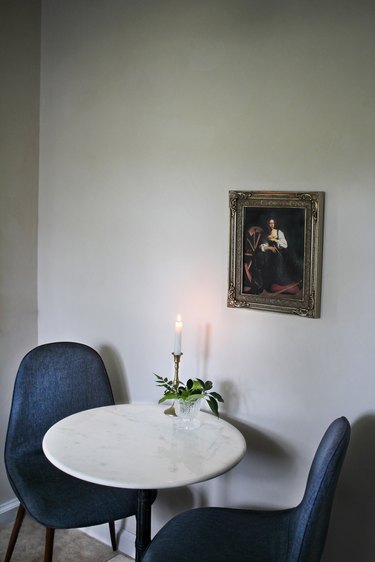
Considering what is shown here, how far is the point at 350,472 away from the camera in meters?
2.09

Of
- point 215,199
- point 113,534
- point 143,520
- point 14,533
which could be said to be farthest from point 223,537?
point 215,199

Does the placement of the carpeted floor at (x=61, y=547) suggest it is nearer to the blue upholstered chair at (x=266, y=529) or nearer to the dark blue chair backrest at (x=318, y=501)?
the blue upholstered chair at (x=266, y=529)

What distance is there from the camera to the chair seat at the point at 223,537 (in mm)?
1861

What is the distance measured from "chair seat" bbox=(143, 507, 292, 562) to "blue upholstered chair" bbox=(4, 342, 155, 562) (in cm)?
34

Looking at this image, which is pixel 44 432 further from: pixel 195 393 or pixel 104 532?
pixel 195 393

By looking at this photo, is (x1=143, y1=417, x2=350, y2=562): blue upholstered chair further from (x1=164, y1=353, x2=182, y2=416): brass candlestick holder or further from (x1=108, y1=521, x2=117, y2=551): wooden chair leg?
(x1=108, y1=521, x2=117, y2=551): wooden chair leg

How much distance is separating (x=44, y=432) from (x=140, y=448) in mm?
717

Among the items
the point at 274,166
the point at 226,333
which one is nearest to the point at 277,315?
the point at 226,333

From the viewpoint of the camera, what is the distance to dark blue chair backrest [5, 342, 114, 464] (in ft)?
8.45

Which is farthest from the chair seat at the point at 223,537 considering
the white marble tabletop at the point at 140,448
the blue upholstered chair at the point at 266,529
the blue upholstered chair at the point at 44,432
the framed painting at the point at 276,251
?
the framed painting at the point at 276,251

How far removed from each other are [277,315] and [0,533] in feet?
5.68

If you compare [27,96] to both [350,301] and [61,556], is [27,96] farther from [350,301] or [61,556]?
[61,556]

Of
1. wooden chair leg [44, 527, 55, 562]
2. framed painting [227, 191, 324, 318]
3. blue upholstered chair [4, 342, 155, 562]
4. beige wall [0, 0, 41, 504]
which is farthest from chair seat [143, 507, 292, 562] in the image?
beige wall [0, 0, 41, 504]

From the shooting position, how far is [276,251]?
2225 mm
